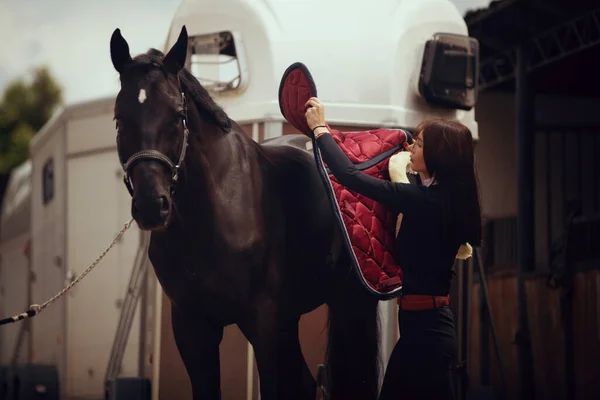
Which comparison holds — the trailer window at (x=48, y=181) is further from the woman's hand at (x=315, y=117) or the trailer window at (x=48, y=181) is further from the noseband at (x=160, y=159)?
the noseband at (x=160, y=159)

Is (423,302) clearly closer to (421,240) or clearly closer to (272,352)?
(421,240)

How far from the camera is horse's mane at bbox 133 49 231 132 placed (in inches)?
168

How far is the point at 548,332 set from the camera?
12352 mm

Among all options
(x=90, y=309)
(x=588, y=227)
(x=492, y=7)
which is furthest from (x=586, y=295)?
(x=90, y=309)

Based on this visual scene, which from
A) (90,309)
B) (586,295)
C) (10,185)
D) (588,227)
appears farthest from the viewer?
(10,185)

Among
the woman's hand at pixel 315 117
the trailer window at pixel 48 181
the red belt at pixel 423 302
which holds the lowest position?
the red belt at pixel 423 302

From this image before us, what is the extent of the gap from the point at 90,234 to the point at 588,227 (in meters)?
5.81

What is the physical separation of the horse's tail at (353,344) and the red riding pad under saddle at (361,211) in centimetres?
30

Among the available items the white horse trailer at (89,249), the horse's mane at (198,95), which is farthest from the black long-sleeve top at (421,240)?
the white horse trailer at (89,249)

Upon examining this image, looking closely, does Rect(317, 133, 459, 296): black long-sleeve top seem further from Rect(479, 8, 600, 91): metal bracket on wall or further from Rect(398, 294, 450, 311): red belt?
Rect(479, 8, 600, 91): metal bracket on wall

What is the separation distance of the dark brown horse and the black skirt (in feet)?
1.90

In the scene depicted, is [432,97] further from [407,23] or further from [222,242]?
[222,242]

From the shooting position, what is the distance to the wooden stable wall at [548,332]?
1078 cm

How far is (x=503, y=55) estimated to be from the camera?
49.1ft
